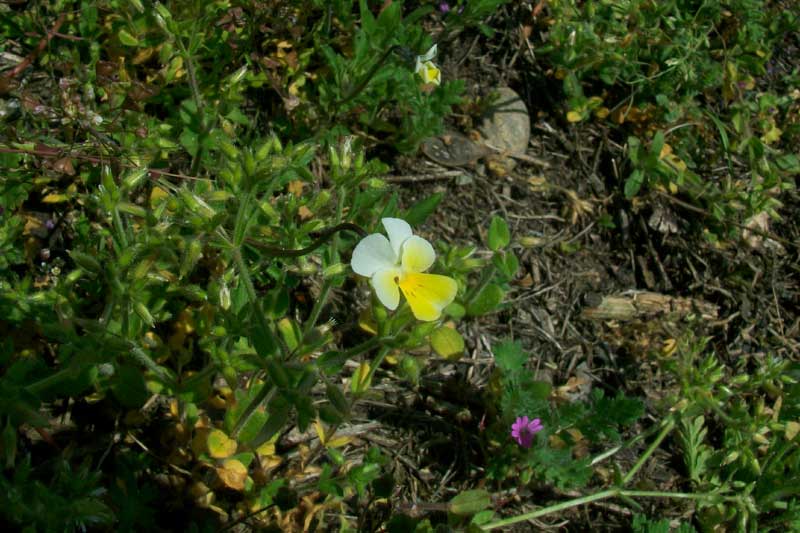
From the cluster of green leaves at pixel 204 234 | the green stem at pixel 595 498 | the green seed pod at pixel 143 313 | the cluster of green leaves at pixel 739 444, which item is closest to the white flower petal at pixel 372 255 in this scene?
the cluster of green leaves at pixel 204 234

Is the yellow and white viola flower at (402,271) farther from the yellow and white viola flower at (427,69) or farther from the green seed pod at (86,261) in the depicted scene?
the yellow and white viola flower at (427,69)

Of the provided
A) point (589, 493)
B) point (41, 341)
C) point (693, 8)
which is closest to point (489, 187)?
point (589, 493)

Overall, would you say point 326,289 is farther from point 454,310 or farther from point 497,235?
point 497,235

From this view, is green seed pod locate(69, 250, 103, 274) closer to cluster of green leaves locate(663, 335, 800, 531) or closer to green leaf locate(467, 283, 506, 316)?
green leaf locate(467, 283, 506, 316)

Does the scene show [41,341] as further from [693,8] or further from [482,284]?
[693,8]

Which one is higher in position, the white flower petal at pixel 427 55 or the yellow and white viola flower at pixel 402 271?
the white flower petal at pixel 427 55

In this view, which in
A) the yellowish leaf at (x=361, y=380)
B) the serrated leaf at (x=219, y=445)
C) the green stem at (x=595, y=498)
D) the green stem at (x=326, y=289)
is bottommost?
the green stem at (x=595, y=498)

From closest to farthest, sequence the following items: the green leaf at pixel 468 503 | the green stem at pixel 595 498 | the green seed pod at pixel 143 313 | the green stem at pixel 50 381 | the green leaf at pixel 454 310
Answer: the green seed pod at pixel 143 313 < the green stem at pixel 50 381 < the green leaf at pixel 454 310 < the green leaf at pixel 468 503 < the green stem at pixel 595 498

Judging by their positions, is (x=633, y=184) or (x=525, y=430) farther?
(x=633, y=184)

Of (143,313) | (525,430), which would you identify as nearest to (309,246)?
(143,313)
